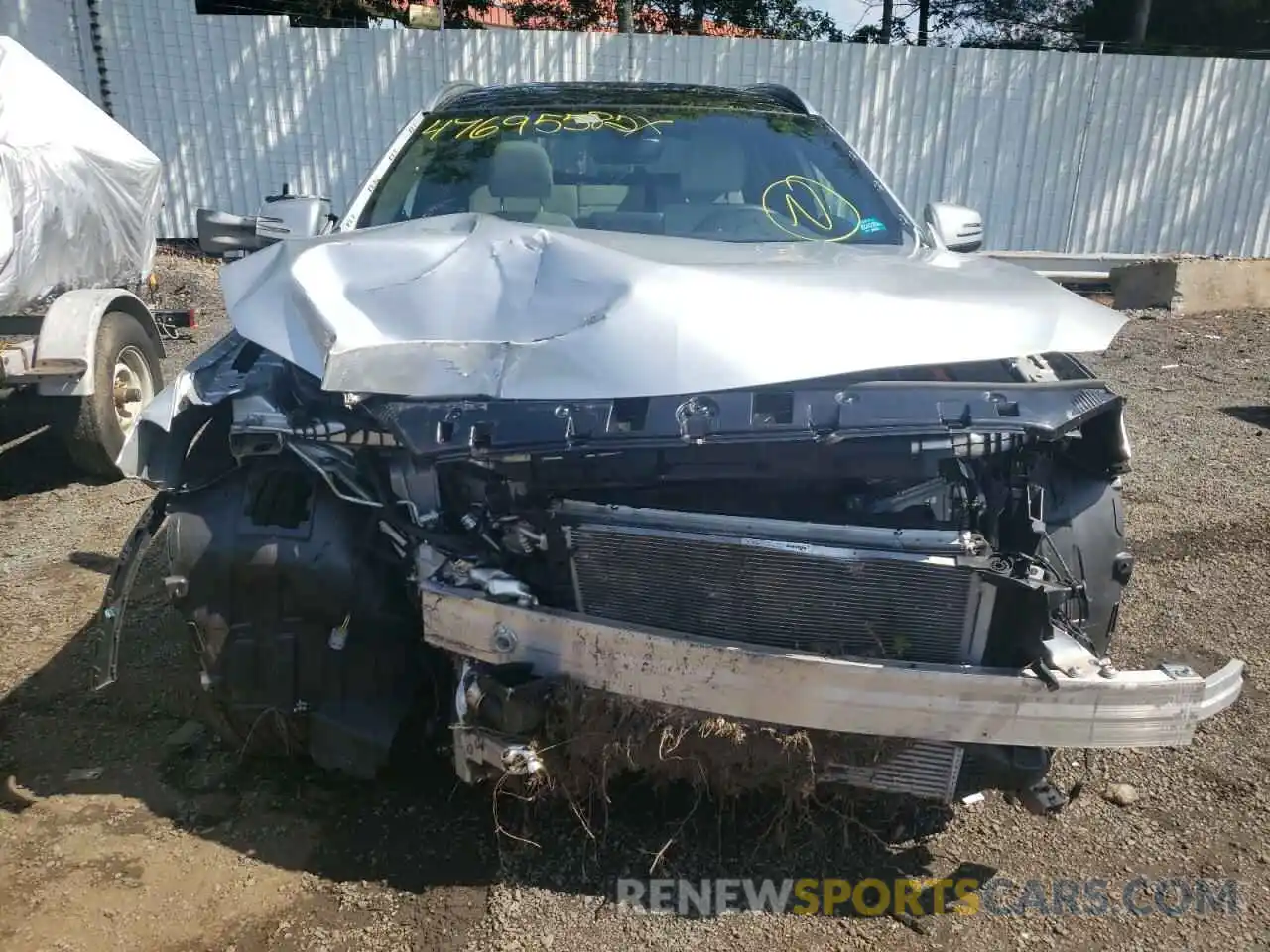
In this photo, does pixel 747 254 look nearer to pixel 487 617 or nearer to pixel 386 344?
pixel 386 344

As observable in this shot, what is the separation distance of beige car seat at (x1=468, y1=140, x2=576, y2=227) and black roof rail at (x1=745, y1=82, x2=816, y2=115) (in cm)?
134

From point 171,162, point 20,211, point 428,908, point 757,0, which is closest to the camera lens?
point 428,908

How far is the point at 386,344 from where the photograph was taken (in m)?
2.20

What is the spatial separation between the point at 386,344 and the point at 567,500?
0.56m

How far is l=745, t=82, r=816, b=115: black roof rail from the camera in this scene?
14.2 ft

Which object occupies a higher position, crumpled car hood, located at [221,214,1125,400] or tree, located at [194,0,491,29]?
tree, located at [194,0,491,29]

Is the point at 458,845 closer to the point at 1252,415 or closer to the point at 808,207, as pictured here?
the point at 808,207

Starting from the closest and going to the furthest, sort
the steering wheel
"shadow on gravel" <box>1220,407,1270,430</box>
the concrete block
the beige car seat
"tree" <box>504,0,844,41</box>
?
the steering wheel < the beige car seat < "shadow on gravel" <box>1220,407,1270,430</box> < the concrete block < "tree" <box>504,0,844,41</box>

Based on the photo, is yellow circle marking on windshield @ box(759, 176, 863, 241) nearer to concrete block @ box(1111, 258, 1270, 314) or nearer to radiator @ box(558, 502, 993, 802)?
radiator @ box(558, 502, 993, 802)

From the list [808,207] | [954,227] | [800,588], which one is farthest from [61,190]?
[800,588]

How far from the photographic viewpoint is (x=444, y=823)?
8.68 feet

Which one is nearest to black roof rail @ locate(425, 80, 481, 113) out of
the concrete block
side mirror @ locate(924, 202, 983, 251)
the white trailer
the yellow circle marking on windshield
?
the yellow circle marking on windshield

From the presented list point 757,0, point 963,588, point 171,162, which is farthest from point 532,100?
point 757,0

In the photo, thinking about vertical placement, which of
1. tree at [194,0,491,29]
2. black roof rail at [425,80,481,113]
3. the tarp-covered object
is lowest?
the tarp-covered object
